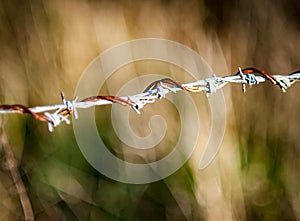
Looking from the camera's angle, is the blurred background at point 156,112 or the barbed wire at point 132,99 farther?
the blurred background at point 156,112

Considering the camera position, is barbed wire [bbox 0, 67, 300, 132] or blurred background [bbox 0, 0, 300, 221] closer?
barbed wire [bbox 0, 67, 300, 132]

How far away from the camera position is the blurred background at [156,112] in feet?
4.93

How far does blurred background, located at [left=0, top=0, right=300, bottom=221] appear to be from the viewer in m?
1.50

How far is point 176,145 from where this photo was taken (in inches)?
61.8

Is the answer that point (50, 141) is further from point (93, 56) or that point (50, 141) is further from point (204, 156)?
point (204, 156)

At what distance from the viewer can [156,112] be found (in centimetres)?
161

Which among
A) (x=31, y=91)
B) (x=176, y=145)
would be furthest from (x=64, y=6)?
(x=176, y=145)

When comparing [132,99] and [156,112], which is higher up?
[156,112]

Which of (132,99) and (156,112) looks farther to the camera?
(156,112)

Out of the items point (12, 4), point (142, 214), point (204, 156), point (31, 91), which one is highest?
point (12, 4)

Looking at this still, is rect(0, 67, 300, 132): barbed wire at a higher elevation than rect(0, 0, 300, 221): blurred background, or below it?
below

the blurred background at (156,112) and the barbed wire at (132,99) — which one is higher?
the blurred background at (156,112)

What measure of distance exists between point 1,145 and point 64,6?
49cm

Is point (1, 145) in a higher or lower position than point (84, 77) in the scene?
lower
